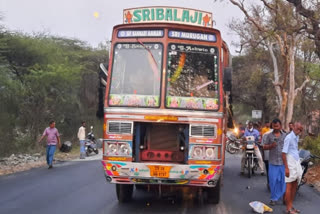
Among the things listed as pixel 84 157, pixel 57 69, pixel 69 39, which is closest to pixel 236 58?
pixel 69 39

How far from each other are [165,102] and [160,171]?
48.6 inches

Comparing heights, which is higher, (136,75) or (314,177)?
(136,75)

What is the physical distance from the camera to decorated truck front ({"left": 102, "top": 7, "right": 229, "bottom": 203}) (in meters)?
8.00

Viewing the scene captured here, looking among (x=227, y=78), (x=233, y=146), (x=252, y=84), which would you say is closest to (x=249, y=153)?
(x=227, y=78)

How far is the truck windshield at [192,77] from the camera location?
8141 mm

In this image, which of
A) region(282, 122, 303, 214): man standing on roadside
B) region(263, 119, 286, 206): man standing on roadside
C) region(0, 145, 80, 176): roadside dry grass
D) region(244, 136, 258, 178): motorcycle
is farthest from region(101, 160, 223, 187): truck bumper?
region(0, 145, 80, 176): roadside dry grass

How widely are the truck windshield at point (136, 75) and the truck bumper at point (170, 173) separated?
1104 mm

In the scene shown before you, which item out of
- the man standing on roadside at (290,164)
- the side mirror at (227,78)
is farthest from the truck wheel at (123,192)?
the man standing on roadside at (290,164)

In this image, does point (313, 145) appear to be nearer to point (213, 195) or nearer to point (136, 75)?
point (213, 195)

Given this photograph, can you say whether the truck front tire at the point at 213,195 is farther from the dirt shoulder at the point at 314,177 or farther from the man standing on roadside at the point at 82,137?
the man standing on roadside at the point at 82,137

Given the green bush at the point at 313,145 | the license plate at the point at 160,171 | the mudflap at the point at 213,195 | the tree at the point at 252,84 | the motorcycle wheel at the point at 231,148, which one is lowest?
the motorcycle wheel at the point at 231,148

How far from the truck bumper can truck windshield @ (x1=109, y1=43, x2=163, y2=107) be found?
1104 mm

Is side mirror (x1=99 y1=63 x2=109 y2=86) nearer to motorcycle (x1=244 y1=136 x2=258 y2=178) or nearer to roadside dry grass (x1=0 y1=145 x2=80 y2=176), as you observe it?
motorcycle (x1=244 y1=136 x2=258 y2=178)

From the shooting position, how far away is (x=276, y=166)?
925cm
